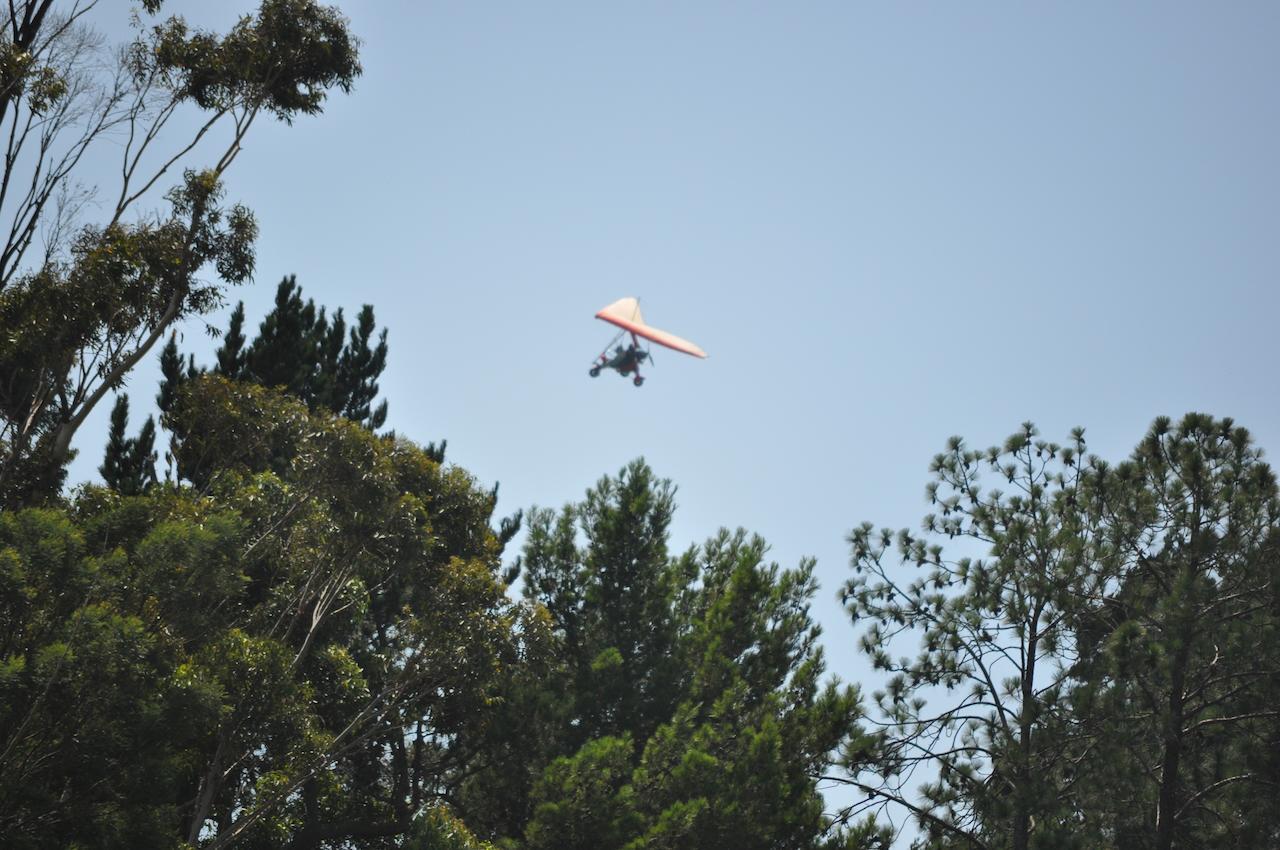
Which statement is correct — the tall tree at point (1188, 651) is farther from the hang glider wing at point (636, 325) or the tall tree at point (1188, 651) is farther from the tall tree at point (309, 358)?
the hang glider wing at point (636, 325)

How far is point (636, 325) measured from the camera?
32031 millimetres

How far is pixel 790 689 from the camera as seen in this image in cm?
1914

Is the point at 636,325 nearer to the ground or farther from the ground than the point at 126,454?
farther from the ground

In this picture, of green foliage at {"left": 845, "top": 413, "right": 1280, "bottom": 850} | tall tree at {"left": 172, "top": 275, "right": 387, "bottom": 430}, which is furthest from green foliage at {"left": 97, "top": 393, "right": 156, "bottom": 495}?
green foliage at {"left": 845, "top": 413, "right": 1280, "bottom": 850}

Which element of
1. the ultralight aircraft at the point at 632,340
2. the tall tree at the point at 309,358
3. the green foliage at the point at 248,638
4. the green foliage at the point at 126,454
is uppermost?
the ultralight aircraft at the point at 632,340

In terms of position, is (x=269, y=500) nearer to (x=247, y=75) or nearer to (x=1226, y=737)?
(x=247, y=75)

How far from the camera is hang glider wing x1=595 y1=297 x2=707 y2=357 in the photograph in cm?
3142

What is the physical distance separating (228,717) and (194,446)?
14.7ft

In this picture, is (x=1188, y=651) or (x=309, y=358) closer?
(x=1188, y=651)

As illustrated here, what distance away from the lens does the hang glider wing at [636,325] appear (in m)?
31.4

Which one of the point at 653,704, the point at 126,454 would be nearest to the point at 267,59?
the point at 126,454

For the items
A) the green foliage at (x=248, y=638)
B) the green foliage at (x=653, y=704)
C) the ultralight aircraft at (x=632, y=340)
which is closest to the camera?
the green foliage at (x=248, y=638)

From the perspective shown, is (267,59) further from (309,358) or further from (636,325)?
(636,325)

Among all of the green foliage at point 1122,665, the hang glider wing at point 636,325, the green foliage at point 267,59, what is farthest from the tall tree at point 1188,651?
the hang glider wing at point 636,325
